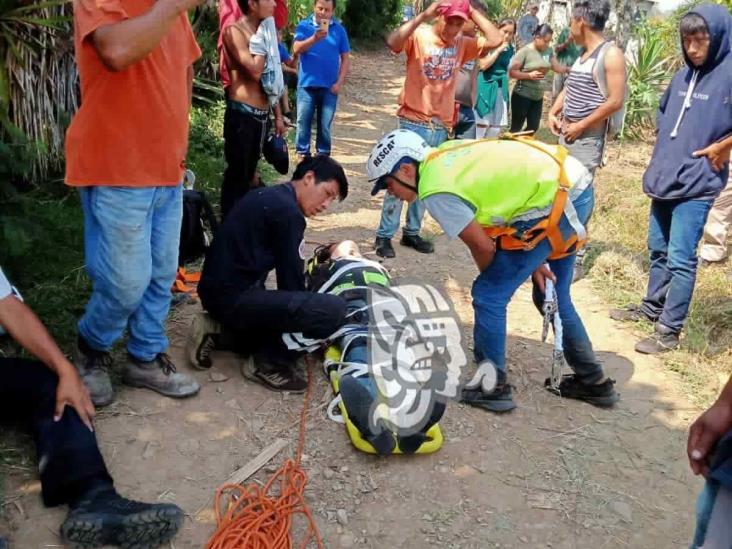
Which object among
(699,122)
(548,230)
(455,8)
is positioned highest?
(455,8)

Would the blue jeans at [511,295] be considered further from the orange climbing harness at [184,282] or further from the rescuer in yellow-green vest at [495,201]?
the orange climbing harness at [184,282]

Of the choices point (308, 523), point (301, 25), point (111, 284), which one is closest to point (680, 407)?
point (308, 523)

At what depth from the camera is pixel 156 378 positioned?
3.12 meters

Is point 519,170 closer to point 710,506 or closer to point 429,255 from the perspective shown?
point 710,506

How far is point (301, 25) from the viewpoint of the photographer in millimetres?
6551

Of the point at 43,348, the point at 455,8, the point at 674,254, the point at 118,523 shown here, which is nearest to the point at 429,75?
the point at 455,8

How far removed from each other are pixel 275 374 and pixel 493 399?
108 cm

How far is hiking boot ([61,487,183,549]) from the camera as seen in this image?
224 cm

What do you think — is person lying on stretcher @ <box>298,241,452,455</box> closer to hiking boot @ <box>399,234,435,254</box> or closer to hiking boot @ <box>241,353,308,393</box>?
hiking boot @ <box>241,353,308,393</box>

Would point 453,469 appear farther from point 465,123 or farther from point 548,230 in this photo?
point 465,123

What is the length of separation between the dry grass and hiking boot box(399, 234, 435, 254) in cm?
124

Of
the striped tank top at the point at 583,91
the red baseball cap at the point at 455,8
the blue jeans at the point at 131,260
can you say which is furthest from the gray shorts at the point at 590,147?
the blue jeans at the point at 131,260

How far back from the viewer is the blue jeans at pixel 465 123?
5754mm

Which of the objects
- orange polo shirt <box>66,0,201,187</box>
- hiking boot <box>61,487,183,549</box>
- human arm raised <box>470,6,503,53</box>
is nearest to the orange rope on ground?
hiking boot <box>61,487,183,549</box>
